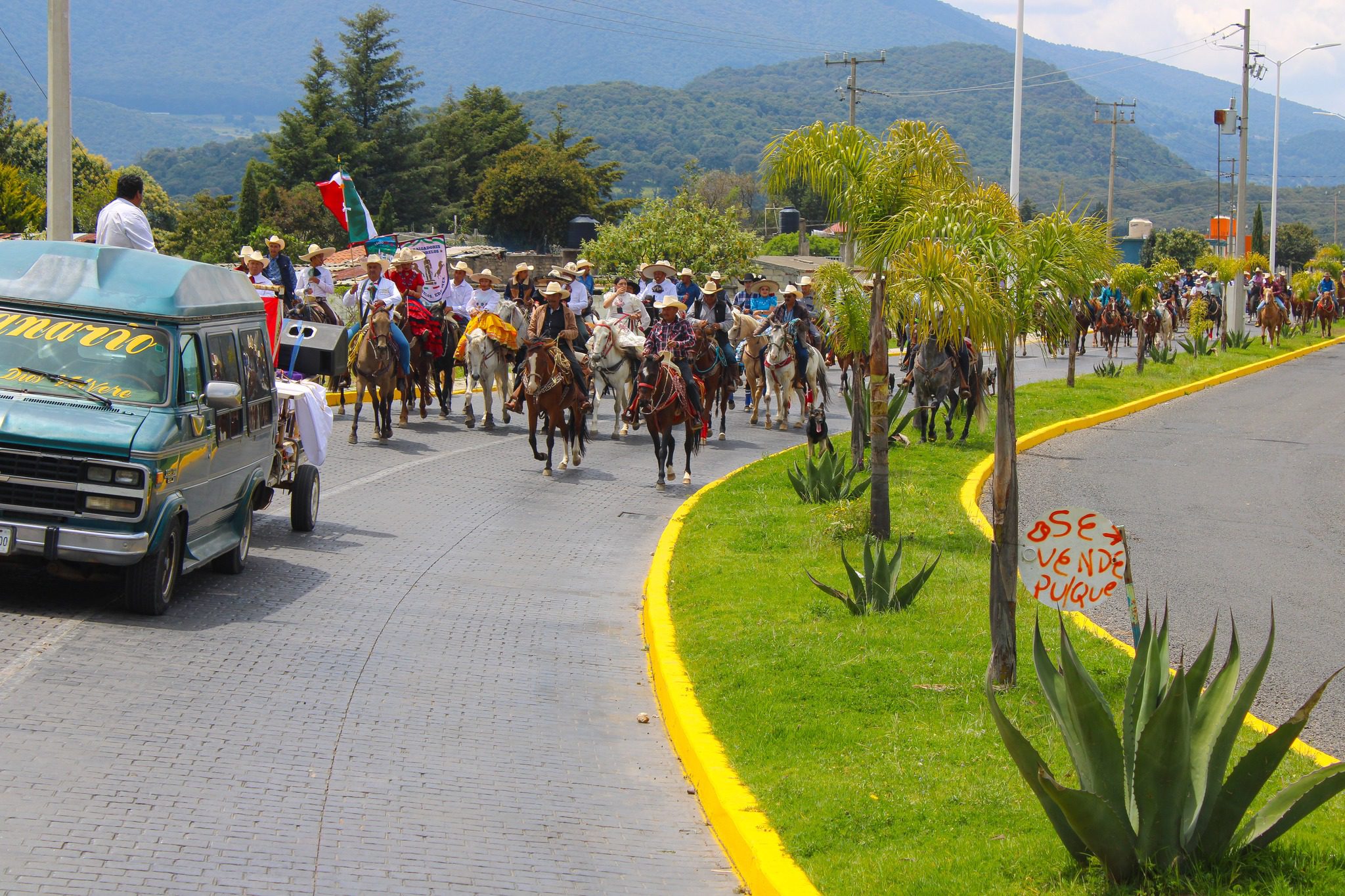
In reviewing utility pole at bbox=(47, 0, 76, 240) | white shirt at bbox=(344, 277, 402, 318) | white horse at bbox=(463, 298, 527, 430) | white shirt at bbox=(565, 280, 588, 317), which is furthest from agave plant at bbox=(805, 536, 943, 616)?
white shirt at bbox=(565, 280, 588, 317)

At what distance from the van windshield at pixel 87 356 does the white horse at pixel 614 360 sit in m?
12.4

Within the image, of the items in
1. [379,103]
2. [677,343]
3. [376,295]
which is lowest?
[677,343]

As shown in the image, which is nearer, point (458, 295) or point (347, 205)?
point (458, 295)

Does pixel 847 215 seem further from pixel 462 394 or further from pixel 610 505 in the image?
pixel 462 394

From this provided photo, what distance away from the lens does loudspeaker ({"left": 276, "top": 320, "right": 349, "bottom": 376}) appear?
49.4 ft

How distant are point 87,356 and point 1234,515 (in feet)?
42.9

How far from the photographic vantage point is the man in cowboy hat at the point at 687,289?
27703 millimetres

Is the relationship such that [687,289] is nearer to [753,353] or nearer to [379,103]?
[753,353]

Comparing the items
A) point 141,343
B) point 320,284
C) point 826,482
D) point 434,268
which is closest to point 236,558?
point 141,343

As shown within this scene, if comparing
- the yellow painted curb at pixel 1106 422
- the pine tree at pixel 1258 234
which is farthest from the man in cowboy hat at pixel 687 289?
the pine tree at pixel 1258 234

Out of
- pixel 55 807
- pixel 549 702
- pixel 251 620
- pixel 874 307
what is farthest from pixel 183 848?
pixel 874 307

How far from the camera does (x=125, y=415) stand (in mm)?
10008

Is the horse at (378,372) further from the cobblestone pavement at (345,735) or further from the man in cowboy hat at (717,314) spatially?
the cobblestone pavement at (345,735)

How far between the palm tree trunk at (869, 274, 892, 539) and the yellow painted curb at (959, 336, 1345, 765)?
1.42 meters
